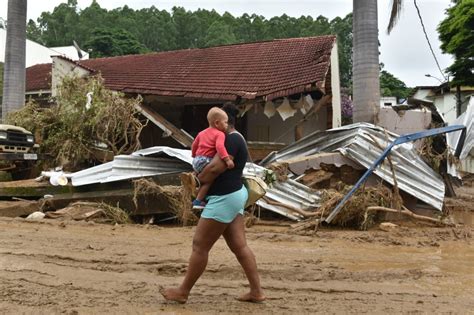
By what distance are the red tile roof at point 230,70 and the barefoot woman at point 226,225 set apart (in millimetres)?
9154

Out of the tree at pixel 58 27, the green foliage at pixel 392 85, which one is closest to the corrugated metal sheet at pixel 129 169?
the green foliage at pixel 392 85

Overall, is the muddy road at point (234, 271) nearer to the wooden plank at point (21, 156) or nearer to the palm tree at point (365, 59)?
the wooden plank at point (21, 156)

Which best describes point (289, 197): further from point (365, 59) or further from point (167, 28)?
point (167, 28)

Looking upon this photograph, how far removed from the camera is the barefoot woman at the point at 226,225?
145 inches

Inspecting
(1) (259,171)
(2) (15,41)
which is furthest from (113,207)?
(2) (15,41)

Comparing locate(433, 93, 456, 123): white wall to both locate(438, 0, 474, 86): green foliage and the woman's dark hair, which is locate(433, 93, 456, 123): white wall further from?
the woman's dark hair

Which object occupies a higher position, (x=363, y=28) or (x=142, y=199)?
(x=363, y=28)

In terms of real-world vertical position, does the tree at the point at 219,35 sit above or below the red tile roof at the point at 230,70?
above

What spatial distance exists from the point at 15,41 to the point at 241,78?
7548 millimetres

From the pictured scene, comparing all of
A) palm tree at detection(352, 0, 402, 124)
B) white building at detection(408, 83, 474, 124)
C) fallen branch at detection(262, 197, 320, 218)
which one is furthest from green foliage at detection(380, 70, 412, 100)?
fallen branch at detection(262, 197, 320, 218)

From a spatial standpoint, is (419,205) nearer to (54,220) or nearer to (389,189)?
(389,189)

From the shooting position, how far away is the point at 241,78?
14602mm

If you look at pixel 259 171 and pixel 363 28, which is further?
pixel 363 28

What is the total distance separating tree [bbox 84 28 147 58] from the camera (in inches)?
1718
